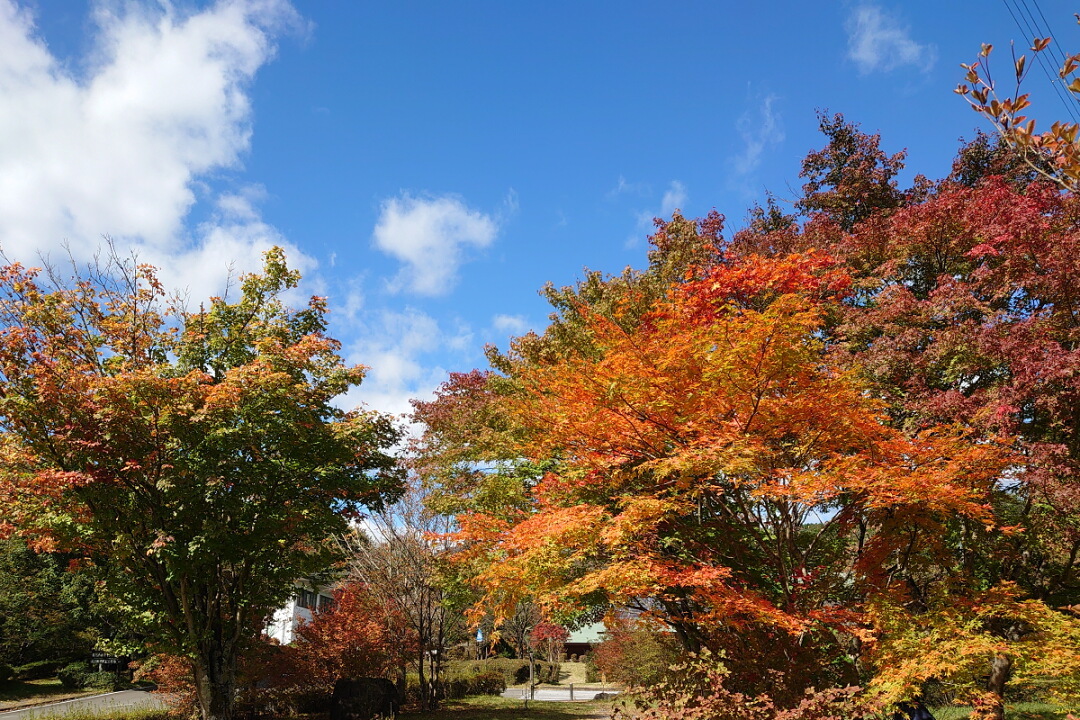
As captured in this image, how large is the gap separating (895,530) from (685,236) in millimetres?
9393

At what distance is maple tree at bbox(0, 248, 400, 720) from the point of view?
31.6ft

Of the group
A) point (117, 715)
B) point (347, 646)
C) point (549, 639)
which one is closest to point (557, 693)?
point (549, 639)

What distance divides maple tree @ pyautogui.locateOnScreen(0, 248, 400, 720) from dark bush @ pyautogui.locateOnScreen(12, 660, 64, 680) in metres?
20.1

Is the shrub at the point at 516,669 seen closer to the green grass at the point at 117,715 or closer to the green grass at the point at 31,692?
the green grass at the point at 31,692

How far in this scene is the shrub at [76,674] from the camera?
81.7ft

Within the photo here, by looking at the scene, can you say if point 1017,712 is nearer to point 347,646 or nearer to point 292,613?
point 347,646

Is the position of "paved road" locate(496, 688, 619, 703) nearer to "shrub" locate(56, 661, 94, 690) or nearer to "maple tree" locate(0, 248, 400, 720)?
"shrub" locate(56, 661, 94, 690)

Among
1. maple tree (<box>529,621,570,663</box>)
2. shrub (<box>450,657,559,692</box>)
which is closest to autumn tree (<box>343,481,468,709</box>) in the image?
maple tree (<box>529,621,570,663</box>)

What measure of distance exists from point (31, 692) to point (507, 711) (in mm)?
20084

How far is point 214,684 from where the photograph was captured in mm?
11453

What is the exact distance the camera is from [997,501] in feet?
35.3

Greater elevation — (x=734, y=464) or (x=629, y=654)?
(x=734, y=464)

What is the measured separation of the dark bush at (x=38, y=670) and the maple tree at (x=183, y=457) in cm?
2005

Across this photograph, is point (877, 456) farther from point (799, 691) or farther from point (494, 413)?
point (494, 413)
